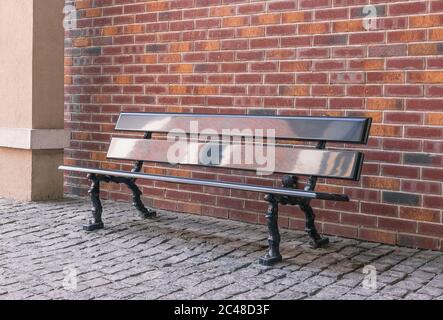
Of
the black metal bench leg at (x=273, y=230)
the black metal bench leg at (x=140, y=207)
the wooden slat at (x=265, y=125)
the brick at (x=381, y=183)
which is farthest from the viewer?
the black metal bench leg at (x=140, y=207)

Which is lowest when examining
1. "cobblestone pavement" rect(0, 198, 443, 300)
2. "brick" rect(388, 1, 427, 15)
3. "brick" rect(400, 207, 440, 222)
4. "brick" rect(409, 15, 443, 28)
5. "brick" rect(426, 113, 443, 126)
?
"cobblestone pavement" rect(0, 198, 443, 300)

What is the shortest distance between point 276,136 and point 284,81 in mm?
740

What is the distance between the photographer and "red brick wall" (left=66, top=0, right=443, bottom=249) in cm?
429

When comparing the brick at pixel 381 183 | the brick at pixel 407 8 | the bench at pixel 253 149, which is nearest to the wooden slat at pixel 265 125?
the bench at pixel 253 149

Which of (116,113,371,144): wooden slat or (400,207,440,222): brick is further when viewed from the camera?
(400,207,440,222): brick

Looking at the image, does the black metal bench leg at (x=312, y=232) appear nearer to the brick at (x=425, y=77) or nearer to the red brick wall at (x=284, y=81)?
the red brick wall at (x=284, y=81)

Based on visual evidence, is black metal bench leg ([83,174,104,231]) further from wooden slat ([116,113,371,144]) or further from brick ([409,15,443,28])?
brick ([409,15,443,28])

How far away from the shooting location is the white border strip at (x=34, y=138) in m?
6.02

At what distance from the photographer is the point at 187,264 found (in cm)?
387

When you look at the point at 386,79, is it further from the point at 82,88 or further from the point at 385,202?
the point at 82,88

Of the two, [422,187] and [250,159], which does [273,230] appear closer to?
[250,159]

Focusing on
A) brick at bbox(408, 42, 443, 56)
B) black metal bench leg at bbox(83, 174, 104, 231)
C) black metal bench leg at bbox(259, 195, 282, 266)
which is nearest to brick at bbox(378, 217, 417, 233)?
black metal bench leg at bbox(259, 195, 282, 266)

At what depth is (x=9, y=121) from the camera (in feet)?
20.5

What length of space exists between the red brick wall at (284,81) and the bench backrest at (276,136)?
520mm
